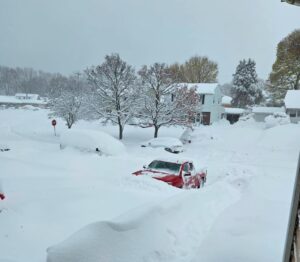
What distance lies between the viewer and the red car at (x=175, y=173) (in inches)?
398

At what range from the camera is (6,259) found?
155 inches

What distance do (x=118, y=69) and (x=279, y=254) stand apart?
24552mm

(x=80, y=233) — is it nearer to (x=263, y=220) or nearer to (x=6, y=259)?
(x=6, y=259)

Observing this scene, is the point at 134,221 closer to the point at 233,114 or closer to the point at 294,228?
the point at 294,228

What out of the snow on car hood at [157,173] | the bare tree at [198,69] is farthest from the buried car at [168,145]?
the bare tree at [198,69]

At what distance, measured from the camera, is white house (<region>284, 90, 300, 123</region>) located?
35250 millimetres

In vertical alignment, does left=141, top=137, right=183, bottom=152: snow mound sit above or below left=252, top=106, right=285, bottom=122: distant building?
below

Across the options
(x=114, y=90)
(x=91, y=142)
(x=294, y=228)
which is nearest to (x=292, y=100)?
(x=114, y=90)

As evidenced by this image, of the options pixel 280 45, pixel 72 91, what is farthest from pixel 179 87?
pixel 72 91

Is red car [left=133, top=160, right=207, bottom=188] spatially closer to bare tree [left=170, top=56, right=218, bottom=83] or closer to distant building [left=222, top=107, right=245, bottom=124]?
distant building [left=222, top=107, right=245, bottom=124]

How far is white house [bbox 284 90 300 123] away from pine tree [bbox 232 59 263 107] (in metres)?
18.4

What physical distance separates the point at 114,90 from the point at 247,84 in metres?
35.9

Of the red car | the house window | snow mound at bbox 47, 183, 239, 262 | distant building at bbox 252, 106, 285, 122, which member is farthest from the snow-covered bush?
snow mound at bbox 47, 183, 239, 262

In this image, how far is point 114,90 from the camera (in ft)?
89.5
